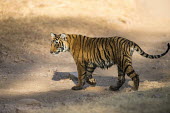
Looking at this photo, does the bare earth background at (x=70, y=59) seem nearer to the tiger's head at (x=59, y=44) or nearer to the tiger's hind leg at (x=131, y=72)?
the tiger's hind leg at (x=131, y=72)

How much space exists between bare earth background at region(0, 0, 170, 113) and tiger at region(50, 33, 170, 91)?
0.91 feet

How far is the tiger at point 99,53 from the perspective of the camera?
6.96 meters

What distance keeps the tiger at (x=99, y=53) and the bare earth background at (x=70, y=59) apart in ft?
0.91

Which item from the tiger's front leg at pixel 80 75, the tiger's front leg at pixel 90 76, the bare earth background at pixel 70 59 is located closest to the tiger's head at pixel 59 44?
the tiger's front leg at pixel 80 75

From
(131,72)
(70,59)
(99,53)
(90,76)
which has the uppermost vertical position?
(99,53)

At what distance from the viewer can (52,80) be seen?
28.0 feet

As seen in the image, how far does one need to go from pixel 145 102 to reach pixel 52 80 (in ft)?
13.5

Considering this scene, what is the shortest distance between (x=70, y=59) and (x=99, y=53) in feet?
A: 11.7

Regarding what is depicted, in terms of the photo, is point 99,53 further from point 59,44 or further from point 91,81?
point 59,44

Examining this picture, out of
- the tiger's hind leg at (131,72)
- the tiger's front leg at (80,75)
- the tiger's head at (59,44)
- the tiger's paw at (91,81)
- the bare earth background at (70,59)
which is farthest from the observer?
the tiger's paw at (91,81)

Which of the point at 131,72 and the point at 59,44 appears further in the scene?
the point at 59,44

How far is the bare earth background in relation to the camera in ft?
16.7

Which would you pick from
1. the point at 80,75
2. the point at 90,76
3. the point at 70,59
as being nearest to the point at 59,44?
the point at 80,75

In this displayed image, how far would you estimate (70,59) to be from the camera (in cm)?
1074
